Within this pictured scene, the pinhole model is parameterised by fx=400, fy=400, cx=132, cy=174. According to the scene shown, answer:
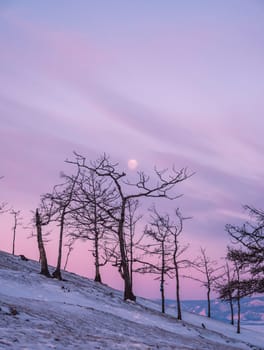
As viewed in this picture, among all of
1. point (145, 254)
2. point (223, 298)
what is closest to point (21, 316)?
point (223, 298)

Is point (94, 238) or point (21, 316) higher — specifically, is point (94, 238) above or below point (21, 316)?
above

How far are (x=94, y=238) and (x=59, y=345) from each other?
33.7m

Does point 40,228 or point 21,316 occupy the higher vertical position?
point 40,228

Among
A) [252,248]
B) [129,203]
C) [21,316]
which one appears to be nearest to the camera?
[21,316]

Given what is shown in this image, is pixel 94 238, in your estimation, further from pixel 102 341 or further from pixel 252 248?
pixel 102 341

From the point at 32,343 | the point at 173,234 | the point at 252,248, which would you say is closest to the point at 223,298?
the point at 252,248

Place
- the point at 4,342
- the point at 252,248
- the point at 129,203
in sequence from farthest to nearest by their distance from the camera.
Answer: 1. the point at 129,203
2. the point at 252,248
3. the point at 4,342

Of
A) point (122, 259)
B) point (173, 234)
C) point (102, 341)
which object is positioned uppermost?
point (173, 234)

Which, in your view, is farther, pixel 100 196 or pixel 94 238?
pixel 94 238

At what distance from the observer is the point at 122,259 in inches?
1109

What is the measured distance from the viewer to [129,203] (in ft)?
132

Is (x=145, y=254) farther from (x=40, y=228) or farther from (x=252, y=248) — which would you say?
(x=252, y=248)

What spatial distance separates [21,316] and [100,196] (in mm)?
21992

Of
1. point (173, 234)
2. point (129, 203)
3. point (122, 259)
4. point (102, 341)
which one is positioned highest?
point (129, 203)
